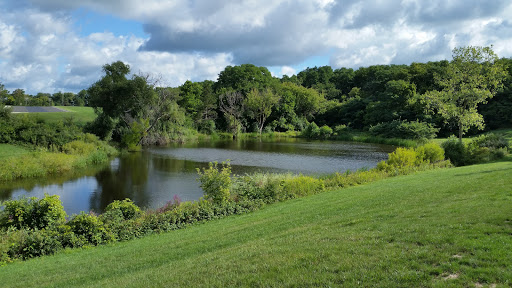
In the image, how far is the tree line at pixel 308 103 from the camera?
30266 mm

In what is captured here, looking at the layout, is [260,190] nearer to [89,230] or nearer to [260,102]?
[89,230]

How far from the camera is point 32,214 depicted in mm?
12992

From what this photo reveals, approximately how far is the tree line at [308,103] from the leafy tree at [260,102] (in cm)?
22

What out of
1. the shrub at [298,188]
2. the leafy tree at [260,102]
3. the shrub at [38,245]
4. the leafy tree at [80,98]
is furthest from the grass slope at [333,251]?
the leafy tree at [80,98]

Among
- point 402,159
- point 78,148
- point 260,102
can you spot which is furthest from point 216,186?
point 260,102

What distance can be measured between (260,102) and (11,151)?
5130 cm

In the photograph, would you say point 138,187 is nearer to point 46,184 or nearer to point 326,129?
point 46,184

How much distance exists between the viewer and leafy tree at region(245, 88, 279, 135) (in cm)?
7381

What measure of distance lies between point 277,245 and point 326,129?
64.1 m

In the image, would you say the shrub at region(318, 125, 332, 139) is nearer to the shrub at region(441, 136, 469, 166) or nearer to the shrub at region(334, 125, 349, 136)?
the shrub at region(334, 125, 349, 136)

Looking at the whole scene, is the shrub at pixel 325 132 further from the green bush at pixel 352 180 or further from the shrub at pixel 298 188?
the shrub at pixel 298 188

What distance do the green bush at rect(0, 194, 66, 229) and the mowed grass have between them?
1747 centimetres

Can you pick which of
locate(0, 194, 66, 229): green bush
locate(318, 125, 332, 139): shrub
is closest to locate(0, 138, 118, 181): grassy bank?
locate(0, 194, 66, 229): green bush

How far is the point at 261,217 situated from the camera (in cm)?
1343
